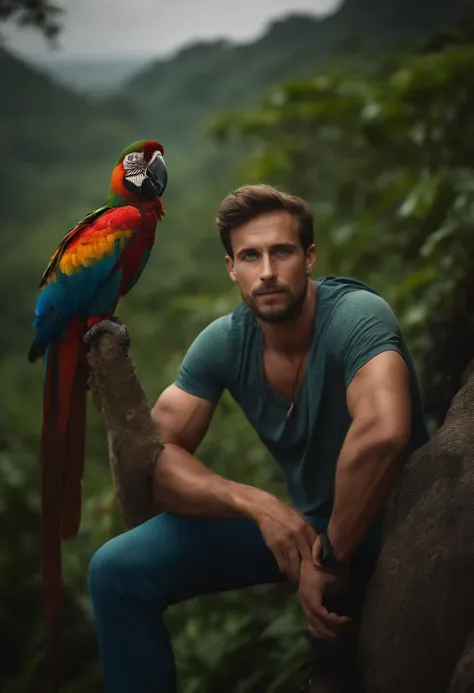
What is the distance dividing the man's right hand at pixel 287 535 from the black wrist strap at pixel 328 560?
24mm

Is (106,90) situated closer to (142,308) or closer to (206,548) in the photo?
(142,308)

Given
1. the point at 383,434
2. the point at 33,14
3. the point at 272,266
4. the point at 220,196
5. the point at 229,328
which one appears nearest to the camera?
the point at 383,434

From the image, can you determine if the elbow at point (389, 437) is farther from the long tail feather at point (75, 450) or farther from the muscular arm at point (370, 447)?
the long tail feather at point (75, 450)

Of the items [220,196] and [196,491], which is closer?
[196,491]

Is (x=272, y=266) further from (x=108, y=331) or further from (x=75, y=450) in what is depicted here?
(x=75, y=450)

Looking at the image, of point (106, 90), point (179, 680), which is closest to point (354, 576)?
point (179, 680)

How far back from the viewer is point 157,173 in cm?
117

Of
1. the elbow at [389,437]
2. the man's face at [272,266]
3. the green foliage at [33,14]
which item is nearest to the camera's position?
the elbow at [389,437]

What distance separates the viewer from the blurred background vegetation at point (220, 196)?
1898 mm

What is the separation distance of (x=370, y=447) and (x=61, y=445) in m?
0.51

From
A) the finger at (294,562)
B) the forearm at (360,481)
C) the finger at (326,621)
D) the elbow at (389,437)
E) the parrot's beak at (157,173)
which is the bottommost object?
the finger at (326,621)

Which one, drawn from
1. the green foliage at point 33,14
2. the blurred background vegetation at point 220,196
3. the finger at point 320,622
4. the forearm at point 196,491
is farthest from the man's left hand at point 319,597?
the green foliage at point 33,14

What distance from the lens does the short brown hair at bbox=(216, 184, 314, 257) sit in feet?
4.01

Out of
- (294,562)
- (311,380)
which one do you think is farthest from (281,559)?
(311,380)
